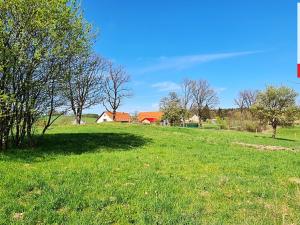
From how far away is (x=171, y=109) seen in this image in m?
84.4

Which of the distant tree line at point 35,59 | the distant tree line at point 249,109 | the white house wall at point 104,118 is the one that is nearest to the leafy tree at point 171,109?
the distant tree line at point 249,109

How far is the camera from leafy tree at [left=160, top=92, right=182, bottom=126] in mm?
84375

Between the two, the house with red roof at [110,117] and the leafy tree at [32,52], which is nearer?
the leafy tree at [32,52]

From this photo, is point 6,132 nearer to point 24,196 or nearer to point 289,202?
point 24,196

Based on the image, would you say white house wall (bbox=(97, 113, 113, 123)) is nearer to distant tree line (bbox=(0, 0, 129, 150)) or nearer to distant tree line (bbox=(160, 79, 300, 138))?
distant tree line (bbox=(160, 79, 300, 138))

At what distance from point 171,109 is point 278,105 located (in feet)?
144

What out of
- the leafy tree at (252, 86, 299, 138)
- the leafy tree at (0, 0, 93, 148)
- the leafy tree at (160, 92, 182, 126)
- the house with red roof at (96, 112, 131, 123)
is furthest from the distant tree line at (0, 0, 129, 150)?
the house with red roof at (96, 112, 131, 123)

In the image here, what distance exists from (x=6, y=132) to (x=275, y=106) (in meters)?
36.0

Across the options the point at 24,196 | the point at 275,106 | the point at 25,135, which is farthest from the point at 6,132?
the point at 275,106

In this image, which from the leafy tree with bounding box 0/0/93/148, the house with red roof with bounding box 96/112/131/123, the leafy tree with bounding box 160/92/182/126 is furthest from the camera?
the house with red roof with bounding box 96/112/131/123

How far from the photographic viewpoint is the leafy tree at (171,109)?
84375 millimetres

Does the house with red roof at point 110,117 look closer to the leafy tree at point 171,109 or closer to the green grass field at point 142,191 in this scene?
the leafy tree at point 171,109

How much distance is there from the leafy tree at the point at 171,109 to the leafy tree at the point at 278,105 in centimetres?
4233

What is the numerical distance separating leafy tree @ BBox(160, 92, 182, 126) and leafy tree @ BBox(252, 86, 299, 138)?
1667 inches
